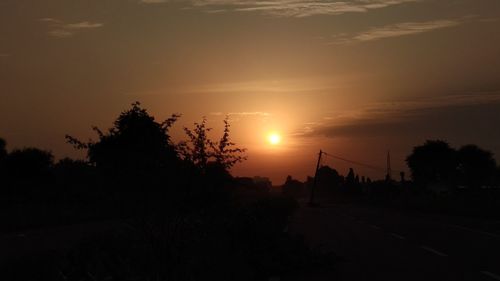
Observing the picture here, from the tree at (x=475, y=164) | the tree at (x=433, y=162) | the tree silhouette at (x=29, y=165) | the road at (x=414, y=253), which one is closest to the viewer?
the road at (x=414, y=253)

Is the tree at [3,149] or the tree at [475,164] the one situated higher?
the tree at [475,164]

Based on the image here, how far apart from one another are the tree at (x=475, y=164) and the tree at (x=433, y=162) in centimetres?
469

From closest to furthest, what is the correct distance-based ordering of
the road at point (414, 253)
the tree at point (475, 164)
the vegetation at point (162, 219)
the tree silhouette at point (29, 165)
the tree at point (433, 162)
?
the vegetation at point (162, 219)
the road at point (414, 253)
the tree silhouette at point (29, 165)
the tree at point (433, 162)
the tree at point (475, 164)

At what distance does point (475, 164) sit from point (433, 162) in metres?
9.99

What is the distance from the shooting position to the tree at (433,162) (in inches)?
3991

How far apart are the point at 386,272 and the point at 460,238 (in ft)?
32.9

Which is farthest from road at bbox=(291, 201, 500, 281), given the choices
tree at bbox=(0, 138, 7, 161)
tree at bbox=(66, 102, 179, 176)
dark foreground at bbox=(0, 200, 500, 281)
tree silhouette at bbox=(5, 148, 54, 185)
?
tree at bbox=(0, 138, 7, 161)

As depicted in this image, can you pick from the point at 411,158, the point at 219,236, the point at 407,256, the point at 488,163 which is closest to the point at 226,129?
the point at 219,236

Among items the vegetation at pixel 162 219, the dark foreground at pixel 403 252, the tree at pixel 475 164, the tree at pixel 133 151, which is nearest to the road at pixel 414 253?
the dark foreground at pixel 403 252

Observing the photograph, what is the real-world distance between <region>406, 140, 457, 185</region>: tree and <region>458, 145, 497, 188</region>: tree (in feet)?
15.4

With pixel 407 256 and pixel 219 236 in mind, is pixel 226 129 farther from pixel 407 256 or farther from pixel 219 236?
pixel 407 256

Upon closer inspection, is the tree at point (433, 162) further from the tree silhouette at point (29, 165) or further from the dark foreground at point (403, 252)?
the dark foreground at point (403, 252)

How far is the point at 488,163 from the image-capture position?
355ft

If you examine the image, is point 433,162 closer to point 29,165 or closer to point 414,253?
point 29,165
